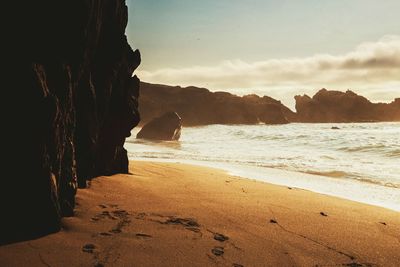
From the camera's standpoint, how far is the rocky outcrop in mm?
32438

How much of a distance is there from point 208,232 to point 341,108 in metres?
185

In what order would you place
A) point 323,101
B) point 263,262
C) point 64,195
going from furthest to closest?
point 323,101, point 64,195, point 263,262

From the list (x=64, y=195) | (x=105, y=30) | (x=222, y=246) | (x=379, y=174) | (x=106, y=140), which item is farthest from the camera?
(x=379, y=174)

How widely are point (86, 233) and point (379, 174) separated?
31.1 feet

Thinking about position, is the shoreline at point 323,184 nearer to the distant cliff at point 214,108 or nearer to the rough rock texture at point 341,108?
the distant cliff at point 214,108

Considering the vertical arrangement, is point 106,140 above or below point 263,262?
above

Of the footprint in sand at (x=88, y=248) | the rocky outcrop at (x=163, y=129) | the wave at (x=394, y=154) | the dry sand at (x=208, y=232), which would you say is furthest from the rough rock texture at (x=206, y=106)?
the footprint in sand at (x=88, y=248)

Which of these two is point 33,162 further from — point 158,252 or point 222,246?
point 222,246

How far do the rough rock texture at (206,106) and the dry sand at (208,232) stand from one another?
102317mm

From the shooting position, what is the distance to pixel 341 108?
173125 mm

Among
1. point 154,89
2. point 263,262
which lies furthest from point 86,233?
point 154,89

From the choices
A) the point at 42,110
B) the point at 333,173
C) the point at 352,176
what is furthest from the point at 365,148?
the point at 42,110

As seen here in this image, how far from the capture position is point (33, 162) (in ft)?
10.1

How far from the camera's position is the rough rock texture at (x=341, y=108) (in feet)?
554
